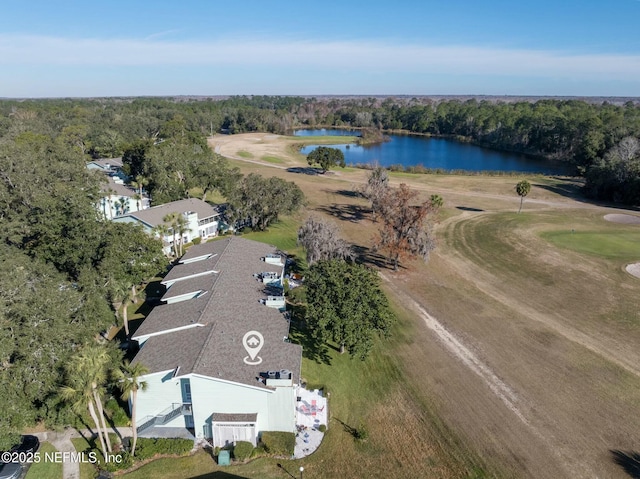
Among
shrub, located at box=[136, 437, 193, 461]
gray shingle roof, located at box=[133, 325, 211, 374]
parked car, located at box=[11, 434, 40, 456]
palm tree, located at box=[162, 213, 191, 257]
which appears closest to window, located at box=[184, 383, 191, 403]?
gray shingle roof, located at box=[133, 325, 211, 374]

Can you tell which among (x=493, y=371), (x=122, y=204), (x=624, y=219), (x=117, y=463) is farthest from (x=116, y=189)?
(x=624, y=219)

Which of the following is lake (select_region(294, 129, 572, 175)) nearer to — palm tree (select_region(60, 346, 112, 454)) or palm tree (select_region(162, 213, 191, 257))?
palm tree (select_region(162, 213, 191, 257))

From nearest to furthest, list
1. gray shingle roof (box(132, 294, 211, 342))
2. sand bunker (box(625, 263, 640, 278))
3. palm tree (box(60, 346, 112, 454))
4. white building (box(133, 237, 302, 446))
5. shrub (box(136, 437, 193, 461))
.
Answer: palm tree (box(60, 346, 112, 454)) → shrub (box(136, 437, 193, 461)) → white building (box(133, 237, 302, 446)) → gray shingle roof (box(132, 294, 211, 342)) → sand bunker (box(625, 263, 640, 278))

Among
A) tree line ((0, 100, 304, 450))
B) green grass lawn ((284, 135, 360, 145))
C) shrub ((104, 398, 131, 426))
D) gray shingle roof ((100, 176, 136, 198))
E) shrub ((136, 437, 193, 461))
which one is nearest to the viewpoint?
tree line ((0, 100, 304, 450))

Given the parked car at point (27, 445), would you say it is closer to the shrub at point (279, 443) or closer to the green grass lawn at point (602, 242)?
the shrub at point (279, 443)

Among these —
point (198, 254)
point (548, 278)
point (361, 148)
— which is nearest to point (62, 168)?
point (198, 254)

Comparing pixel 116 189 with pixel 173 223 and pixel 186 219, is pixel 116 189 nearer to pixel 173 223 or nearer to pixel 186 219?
pixel 186 219
